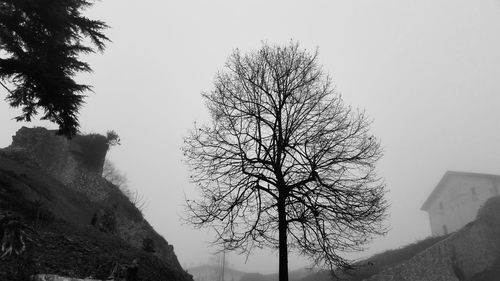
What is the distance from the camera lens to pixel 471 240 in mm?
23875

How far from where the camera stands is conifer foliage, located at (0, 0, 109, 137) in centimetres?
1007

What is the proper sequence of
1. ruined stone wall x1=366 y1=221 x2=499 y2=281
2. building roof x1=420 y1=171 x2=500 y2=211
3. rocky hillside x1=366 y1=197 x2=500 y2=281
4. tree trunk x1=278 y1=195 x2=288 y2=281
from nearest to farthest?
tree trunk x1=278 y1=195 x2=288 y2=281 → ruined stone wall x1=366 y1=221 x2=499 y2=281 → rocky hillside x1=366 y1=197 x2=500 y2=281 → building roof x1=420 y1=171 x2=500 y2=211

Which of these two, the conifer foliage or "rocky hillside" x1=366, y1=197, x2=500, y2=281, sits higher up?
the conifer foliage

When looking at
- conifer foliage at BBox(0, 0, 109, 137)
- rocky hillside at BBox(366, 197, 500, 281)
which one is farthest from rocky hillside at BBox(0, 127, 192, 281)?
rocky hillside at BBox(366, 197, 500, 281)

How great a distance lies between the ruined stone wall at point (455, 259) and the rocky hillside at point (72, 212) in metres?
13.0

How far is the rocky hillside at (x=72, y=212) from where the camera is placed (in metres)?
7.86

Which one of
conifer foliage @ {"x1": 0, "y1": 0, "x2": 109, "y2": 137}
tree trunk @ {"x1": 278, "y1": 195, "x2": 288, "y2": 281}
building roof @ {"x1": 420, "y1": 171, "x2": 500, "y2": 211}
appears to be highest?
building roof @ {"x1": 420, "y1": 171, "x2": 500, "y2": 211}

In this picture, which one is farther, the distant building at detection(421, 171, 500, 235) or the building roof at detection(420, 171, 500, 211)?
the building roof at detection(420, 171, 500, 211)

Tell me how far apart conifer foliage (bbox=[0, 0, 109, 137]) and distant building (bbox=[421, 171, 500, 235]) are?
127 ft

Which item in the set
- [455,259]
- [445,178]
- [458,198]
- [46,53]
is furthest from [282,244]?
[445,178]

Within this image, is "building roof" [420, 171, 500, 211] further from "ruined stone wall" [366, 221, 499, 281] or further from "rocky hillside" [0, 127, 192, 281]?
"rocky hillside" [0, 127, 192, 281]

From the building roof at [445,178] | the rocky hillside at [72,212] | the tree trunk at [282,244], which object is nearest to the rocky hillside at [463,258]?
the building roof at [445,178]

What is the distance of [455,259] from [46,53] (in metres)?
26.4

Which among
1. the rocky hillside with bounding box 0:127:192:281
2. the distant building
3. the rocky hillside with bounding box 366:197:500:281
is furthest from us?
the distant building
